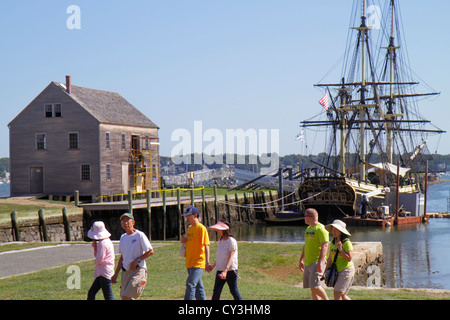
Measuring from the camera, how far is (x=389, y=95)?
9056 centimetres

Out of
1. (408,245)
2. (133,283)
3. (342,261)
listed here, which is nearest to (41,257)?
(133,283)

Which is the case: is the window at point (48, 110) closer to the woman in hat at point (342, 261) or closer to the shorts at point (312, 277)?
the shorts at point (312, 277)

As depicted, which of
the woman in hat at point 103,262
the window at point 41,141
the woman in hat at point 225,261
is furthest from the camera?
the window at point 41,141

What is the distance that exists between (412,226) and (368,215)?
13.4ft

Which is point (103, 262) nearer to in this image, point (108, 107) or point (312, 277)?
point (312, 277)

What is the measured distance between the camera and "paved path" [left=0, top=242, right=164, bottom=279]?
1872 centimetres

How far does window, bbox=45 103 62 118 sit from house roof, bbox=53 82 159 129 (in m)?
1.47

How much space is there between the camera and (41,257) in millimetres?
21000

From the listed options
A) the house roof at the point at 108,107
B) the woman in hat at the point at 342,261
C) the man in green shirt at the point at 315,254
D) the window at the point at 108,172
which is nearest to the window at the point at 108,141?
the house roof at the point at 108,107

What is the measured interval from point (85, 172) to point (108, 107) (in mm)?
7275

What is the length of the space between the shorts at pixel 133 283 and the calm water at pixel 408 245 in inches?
642

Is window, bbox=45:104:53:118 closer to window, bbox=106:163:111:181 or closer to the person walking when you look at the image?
window, bbox=106:163:111:181

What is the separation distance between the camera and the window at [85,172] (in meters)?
46.8

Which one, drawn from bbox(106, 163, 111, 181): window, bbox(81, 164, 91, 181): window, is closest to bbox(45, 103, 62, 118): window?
bbox(81, 164, 91, 181): window
